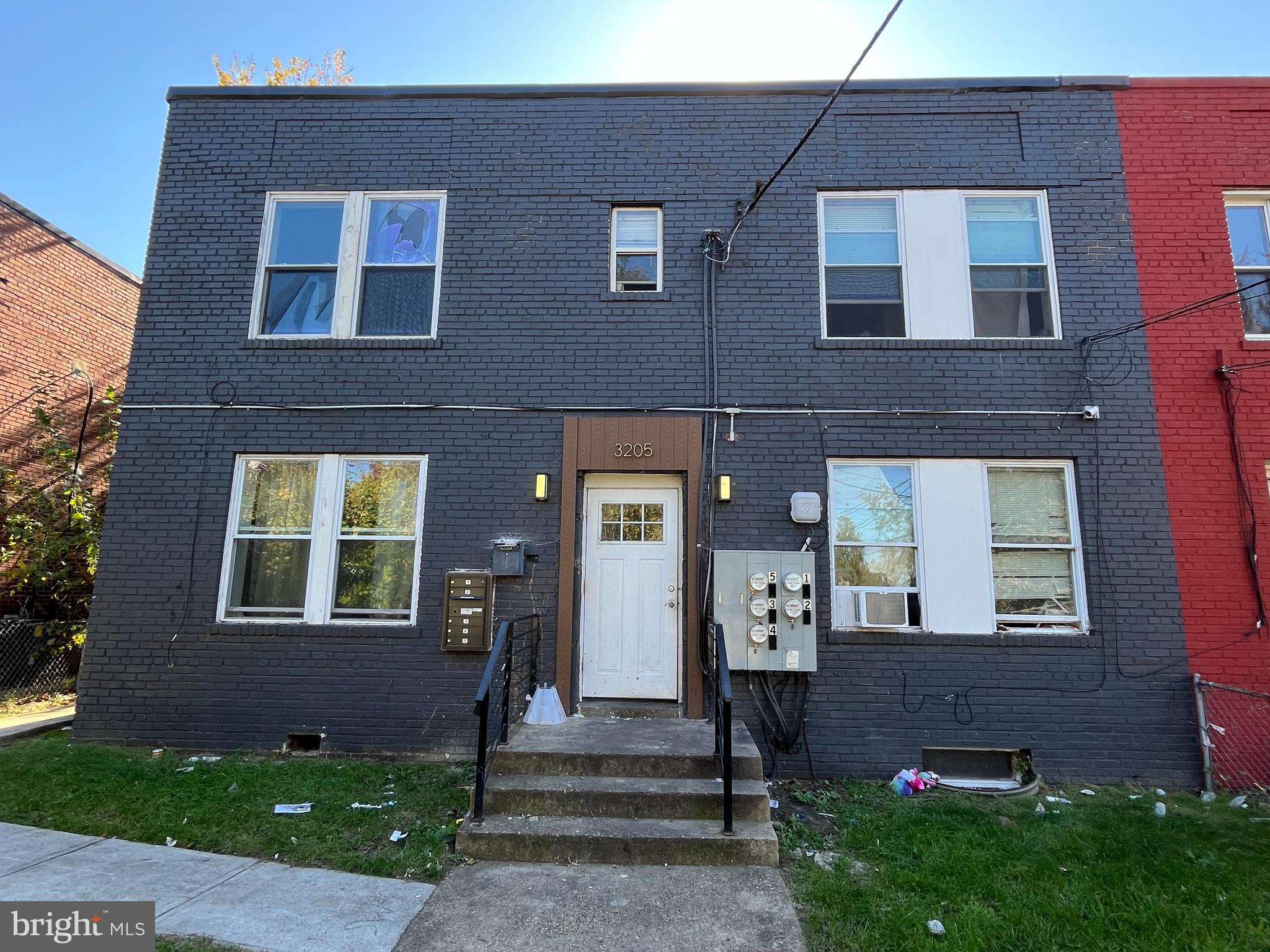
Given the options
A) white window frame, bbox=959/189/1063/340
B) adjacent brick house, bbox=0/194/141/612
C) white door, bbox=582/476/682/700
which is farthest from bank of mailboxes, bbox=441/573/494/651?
adjacent brick house, bbox=0/194/141/612

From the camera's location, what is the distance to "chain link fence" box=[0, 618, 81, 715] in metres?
8.21

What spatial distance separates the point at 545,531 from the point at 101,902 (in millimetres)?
3721

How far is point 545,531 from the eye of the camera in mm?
6238

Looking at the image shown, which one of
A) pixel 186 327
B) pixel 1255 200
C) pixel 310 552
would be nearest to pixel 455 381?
pixel 310 552

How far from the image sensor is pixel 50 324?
393 inches

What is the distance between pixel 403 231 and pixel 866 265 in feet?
15.1

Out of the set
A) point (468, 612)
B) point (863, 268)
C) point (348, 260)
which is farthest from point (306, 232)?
point (863, 268)

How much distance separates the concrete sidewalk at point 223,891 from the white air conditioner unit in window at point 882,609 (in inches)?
158

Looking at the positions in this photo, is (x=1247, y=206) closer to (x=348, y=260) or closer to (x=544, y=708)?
(x=544, y=708)

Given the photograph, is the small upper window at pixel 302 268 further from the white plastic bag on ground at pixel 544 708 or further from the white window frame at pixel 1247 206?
the white window frame at pixel 1247 206

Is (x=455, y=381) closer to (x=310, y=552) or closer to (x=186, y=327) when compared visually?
(x=310, y=552)

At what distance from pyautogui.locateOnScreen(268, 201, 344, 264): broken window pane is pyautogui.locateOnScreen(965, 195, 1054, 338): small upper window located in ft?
20.6

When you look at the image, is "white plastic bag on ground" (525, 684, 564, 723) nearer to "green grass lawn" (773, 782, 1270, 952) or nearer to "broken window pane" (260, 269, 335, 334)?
"green grass lawn" (773, 782, 1270, 952)

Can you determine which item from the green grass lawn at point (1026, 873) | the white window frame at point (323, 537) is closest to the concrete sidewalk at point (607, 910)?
the green grass lawn at point (1026, 873)
